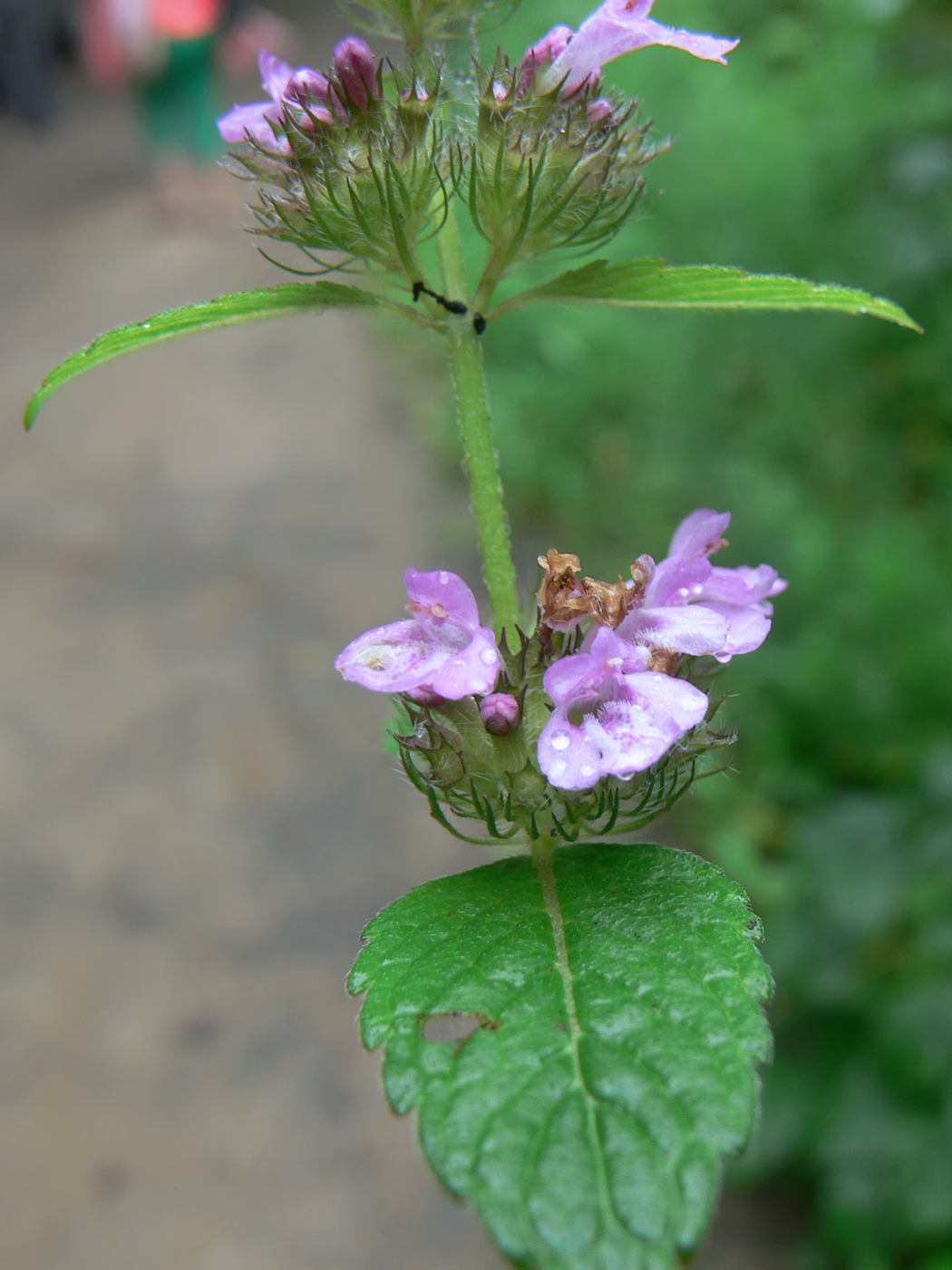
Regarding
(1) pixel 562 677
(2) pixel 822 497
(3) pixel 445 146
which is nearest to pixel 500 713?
(1) pixel 562 677

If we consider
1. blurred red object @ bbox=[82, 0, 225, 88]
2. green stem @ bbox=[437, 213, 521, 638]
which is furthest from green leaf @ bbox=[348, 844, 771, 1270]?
blurred red object @ bbox=[82, 0, 225, 88]

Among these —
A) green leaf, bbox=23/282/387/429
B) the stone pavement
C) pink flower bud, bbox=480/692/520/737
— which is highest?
green leaf, bbox=23/282/387/429

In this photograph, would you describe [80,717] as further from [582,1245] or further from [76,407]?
[582,1245]

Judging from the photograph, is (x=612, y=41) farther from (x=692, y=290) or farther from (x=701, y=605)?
(x=701, y=605)

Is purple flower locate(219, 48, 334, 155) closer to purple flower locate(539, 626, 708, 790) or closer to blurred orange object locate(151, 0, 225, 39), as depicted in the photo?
purple flower locate(539, 626, 708, 790)

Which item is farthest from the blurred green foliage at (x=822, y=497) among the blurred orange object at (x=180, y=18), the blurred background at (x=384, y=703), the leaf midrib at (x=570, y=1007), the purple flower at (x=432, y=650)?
the blurred orange object at (x=180, y=18)

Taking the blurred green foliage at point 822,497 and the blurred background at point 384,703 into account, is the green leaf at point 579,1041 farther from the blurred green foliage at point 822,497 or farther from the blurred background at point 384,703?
the blurred background at point 384,703
